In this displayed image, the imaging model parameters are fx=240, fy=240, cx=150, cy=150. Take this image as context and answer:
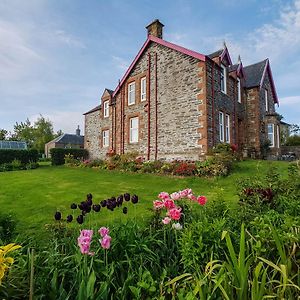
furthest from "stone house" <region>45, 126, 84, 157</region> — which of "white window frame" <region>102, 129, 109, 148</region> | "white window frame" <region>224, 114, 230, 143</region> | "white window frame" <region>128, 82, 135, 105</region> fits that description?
"white window frame" <region>224, 114, 230, 143</region>

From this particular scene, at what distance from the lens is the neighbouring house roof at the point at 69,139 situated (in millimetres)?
56191

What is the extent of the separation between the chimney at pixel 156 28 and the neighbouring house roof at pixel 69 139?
141 ft

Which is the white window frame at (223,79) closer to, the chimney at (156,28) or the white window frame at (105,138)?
the chimney at (156,28)

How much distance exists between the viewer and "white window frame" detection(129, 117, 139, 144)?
19.5 metres

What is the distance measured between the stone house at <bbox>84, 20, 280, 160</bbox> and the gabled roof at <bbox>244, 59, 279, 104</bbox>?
0.29ft

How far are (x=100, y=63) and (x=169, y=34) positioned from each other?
7.17 meters

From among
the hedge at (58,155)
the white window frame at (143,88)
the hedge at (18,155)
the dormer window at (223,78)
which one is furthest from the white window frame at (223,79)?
the hedge at (18,155)

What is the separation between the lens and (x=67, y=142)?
57406 mm

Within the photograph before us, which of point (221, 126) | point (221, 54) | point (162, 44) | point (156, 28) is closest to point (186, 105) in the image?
point (221, 126)

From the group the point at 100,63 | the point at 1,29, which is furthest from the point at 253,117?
the point at 1,29

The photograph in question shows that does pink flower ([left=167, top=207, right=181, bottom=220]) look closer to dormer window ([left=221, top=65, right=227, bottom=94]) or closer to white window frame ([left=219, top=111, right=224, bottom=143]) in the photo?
white window frame ([left=219, top=111, right=224, bottom=143])

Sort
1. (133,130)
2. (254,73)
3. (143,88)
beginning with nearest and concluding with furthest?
(143,88) → (133,130) → (254,73)

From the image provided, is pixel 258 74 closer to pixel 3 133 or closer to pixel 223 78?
pixel 223 78

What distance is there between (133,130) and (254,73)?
43.3 ft
